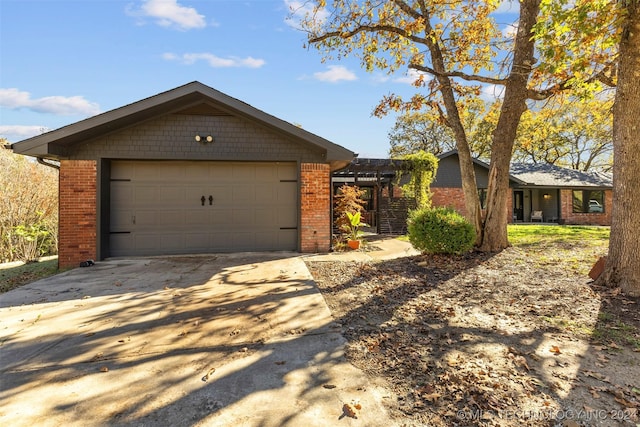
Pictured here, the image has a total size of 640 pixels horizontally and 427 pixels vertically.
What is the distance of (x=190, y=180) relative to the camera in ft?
26.3

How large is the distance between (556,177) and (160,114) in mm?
23282

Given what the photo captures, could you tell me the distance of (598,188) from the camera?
776 inches

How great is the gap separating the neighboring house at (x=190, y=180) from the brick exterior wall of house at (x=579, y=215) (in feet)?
61.8

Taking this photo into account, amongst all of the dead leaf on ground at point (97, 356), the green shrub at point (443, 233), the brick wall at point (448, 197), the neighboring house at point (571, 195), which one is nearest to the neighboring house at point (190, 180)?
the green shrub at point (443, 233)

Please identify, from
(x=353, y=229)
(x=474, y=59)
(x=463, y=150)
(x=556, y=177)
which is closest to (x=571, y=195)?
(x=556, y=177)

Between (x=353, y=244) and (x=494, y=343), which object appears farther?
(x=353, y=244)

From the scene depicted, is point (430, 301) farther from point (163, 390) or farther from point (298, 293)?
point (163, 390)

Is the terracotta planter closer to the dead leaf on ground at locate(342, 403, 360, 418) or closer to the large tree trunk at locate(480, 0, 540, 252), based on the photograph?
the large tree trunk at locate(480, 0, 540, 252)

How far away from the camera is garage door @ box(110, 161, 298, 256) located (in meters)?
7.78

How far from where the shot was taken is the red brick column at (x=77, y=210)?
23.6 ft

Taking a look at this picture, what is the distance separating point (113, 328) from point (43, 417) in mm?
1569

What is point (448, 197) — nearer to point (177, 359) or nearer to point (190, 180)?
point (190, 180)

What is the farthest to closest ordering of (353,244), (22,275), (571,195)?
(571,195) → (353,244) → (22,275)

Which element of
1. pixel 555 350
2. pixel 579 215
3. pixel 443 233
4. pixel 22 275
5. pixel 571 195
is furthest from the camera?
pixel 571 195
